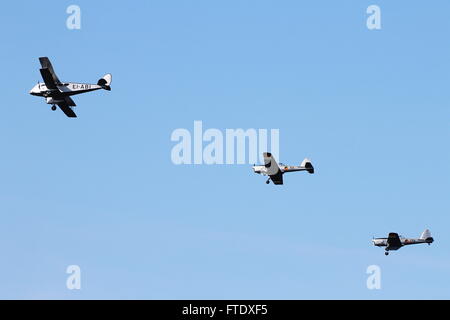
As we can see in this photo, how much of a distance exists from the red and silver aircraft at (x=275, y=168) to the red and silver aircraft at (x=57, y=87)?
25.7 m

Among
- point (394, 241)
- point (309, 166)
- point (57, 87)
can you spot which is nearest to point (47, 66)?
point (57, 87)

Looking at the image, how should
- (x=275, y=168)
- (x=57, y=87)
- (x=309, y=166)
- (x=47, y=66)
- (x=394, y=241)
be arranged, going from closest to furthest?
(x=47, y=66) → (x=57, y=87) → (x=275, y=168) → (x=309, y=166) → (x=394, y=241)

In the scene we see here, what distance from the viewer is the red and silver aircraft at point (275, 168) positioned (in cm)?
14588

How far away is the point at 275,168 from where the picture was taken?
5768 inches

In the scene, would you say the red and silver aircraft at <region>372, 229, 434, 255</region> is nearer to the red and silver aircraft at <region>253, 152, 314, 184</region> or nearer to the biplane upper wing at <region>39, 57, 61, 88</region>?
the red and silver aircraft at <region>253, 152, 314, 184</region>

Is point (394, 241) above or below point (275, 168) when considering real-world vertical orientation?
below

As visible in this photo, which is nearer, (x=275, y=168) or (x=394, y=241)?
(x=275, y=168)

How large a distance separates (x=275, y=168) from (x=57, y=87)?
33095mm

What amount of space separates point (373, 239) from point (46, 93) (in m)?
58.0

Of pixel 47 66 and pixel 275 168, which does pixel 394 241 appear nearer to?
pixel 275 168

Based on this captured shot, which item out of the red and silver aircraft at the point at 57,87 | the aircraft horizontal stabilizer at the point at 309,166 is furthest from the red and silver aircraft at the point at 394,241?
the red and silver aircraft at the point at 57,87
